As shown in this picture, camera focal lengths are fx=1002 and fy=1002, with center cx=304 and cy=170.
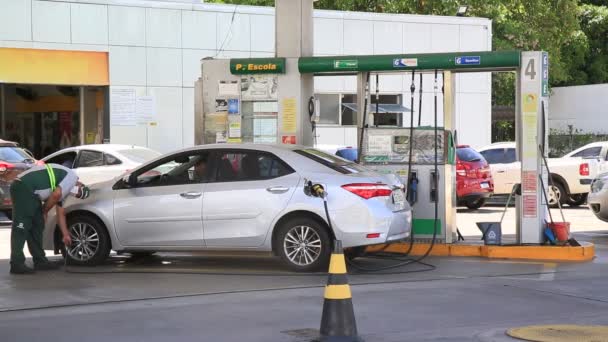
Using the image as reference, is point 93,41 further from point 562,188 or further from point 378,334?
point 378,334

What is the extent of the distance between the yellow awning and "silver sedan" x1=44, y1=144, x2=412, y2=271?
1193 cm

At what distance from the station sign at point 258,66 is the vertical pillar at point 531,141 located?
3437mm

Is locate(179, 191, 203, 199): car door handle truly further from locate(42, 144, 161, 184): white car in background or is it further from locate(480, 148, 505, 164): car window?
locate(480, 148, 505, 164): car window

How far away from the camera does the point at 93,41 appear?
2488cm

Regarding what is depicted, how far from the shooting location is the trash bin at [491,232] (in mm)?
13852

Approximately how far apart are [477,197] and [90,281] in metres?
12.3

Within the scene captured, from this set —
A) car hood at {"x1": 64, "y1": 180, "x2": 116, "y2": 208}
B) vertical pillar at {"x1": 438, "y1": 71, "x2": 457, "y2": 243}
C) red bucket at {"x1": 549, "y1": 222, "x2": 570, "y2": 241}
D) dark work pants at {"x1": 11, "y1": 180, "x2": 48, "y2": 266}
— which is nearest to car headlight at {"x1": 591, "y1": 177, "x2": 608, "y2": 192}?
red bucket at {"x1": 549, "y1": 222, "x2": 570, "y2": 241}

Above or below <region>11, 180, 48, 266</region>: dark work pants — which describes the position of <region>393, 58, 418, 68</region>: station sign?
above

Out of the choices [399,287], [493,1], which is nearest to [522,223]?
[399,287]

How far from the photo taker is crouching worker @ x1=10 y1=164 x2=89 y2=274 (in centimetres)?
1203

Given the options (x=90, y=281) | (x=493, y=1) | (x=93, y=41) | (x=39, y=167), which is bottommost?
(x=90, y=281)

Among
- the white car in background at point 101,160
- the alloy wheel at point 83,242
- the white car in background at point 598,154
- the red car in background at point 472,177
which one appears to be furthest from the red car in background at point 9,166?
the white car in background at point 598,154

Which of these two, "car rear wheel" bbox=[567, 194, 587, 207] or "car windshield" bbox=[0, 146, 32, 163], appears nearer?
"car windshield" bbox=[0, 146, 32, 163]

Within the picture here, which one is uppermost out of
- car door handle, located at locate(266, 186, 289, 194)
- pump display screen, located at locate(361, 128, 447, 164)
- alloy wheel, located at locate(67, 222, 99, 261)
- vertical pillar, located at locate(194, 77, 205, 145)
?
vertical pillar, located at locate(194, 77, 205, 145)
